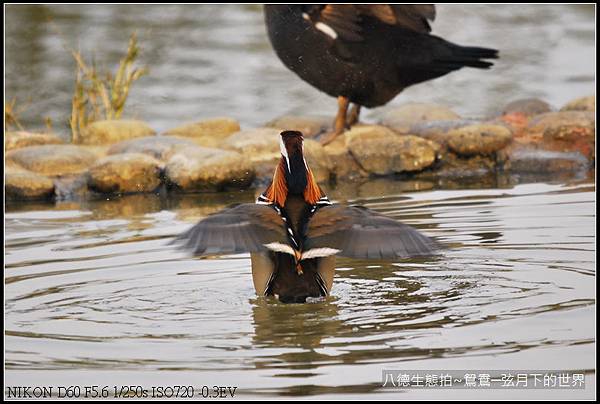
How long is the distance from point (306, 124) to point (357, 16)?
1520 mm

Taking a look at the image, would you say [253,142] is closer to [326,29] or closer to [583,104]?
[326,29]

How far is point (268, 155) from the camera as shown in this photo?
11125mm

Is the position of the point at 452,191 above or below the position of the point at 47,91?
below

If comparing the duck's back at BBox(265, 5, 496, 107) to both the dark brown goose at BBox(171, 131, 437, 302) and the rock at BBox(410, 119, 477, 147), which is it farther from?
the dark brown goose at BBox(171, 131, 437, 302)

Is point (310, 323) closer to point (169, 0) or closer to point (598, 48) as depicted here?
point (598, 48)

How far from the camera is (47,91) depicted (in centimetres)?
1503

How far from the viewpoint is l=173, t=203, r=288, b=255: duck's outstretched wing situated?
5.95 meters

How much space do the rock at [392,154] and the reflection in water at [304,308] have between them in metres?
1.77

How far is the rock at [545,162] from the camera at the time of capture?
11039 mm

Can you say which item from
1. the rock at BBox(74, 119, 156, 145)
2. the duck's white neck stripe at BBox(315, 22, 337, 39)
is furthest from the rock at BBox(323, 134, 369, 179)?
the rock at BBox(74, 119, 156, 145)

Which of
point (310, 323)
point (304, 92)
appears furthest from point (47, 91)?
point (310, 323)

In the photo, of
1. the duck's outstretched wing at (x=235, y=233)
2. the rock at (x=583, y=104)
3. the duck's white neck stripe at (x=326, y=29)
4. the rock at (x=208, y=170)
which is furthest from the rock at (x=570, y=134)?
the duck's outstretched wing at (x=235, y=233)

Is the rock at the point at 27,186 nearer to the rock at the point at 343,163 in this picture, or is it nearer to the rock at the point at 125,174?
the rock at the point at 125,174

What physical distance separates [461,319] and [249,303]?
1201 millimetres
